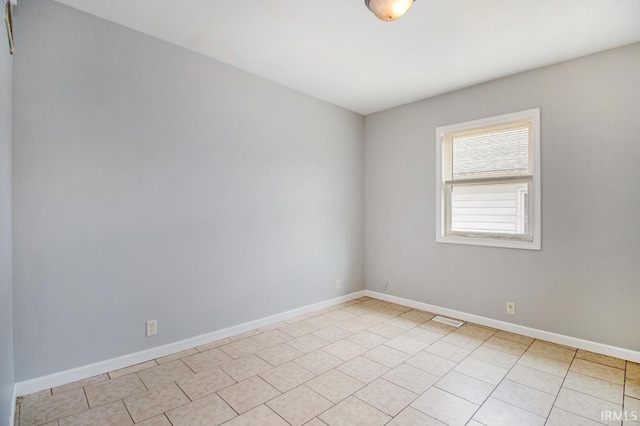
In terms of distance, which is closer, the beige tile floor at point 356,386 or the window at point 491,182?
the beige tile floor at point 356,386

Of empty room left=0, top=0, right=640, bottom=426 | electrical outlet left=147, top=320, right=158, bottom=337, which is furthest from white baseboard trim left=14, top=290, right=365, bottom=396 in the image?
electrical outlet left=147, top=320, right=158, bottom=337

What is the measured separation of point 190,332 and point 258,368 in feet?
2.55

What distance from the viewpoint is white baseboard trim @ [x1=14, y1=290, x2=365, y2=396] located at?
2.06 m

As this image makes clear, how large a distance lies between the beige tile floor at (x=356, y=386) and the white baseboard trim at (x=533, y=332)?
8 centimetres

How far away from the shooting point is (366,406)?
6.51ft

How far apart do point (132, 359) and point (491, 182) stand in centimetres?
381

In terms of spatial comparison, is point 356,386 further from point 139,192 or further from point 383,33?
point 383,33

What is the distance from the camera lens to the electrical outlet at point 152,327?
99.7 inches

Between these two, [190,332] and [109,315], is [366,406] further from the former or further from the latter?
[109,315]

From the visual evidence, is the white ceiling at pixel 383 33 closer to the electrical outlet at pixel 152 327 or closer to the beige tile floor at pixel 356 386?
the electrical outlet at pixel 152 327

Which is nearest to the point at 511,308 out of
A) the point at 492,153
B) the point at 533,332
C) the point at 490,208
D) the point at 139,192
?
the point at 533,332

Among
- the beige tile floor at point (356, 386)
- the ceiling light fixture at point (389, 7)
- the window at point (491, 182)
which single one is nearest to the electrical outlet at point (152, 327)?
the beige tile floor at point (356, 386)

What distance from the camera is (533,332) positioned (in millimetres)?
3055

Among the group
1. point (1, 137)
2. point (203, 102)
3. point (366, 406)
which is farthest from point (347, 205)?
point (1, 137)
